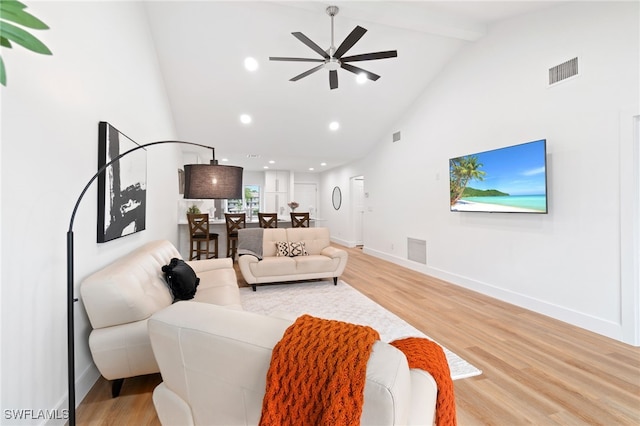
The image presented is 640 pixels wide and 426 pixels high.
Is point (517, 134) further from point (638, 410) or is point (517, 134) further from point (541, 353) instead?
point (638, 410)

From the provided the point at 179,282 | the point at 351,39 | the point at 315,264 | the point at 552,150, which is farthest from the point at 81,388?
the point at 552,150

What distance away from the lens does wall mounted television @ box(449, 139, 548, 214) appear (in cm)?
323

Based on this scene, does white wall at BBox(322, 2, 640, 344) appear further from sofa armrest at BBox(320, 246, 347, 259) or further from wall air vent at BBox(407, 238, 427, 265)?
sofa armrest at BBox(320, 246, 347, 259)

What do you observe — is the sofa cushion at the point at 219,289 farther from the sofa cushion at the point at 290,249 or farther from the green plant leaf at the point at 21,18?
the green plant leaf at the point at 21,18

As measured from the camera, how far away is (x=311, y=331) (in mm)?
943

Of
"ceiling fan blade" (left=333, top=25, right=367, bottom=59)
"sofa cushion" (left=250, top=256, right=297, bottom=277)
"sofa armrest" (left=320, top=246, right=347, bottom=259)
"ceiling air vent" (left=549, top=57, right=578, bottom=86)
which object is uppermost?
"ceiling fan blade" (left=333, top=25, right=367, bottom=59)

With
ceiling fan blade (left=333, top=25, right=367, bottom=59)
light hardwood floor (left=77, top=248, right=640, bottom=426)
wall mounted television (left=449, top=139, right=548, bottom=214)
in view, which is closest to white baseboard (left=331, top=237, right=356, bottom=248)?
wall mounted television (left=449, top=139, right=548, bottom=214)

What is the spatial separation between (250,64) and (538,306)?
195 inches

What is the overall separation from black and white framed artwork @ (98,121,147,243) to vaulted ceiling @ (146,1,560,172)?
188 centimetres

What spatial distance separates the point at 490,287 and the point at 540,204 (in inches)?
50.9

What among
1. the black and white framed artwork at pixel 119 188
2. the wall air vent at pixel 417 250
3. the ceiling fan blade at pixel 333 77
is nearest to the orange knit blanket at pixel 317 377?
the black and white framed artwork at pixel 119 188

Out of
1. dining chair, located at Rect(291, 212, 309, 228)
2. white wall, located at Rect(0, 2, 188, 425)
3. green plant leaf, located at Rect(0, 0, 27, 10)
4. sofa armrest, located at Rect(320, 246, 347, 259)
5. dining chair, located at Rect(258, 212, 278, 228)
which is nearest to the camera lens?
green plant leaf, located at Rect(0, 0, 27, 10)

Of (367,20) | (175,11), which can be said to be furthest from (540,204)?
(175,11)

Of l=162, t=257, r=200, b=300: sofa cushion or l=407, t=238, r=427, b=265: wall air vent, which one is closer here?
l=162, t=257, r=200, b=300: sofa cushion
